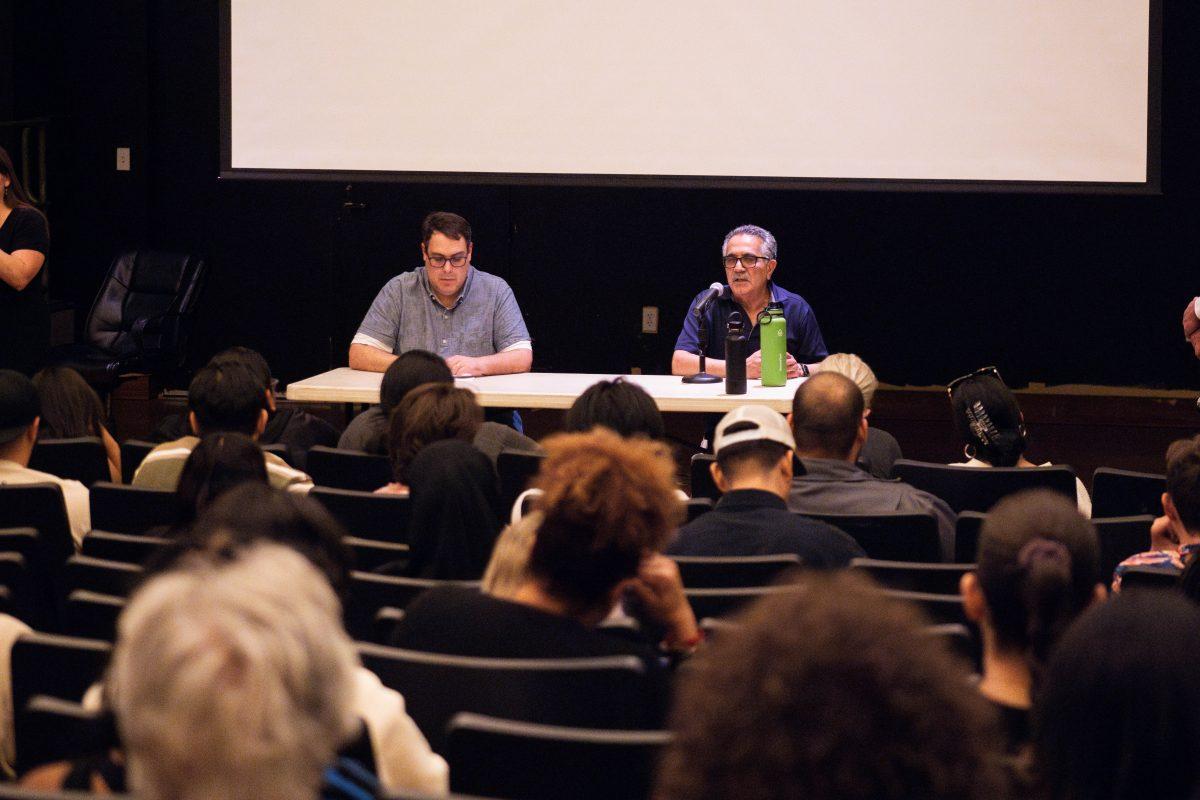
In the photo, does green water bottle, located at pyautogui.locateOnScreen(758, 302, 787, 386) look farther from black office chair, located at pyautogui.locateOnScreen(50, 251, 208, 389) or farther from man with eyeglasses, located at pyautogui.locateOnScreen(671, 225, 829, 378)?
black office chair, located at pyautogui.locateOnScreen(50, 251, 208, 389)

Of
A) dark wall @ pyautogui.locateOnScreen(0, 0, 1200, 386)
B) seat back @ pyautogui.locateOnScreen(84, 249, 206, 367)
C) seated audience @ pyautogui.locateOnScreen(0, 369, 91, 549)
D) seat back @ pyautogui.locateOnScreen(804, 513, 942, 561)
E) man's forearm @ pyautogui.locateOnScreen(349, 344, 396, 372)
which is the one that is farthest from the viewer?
dark wall @ pyautogui.locateOnScreen(0, 0, 1200, 386)

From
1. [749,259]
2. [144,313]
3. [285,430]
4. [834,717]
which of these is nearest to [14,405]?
[285,430]

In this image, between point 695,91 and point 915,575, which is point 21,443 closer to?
point 915,575

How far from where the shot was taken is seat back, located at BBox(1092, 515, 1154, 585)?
3.54m

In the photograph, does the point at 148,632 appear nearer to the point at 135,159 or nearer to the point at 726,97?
the point at 726,97

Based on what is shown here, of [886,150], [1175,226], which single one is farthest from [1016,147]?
[1175,226]

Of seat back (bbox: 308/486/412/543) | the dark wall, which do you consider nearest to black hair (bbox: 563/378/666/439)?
seat back (bbox: 308/486/412/543)

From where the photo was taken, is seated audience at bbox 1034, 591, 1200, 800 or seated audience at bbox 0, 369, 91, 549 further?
seated audience at bbox 0, 369, 91, 549

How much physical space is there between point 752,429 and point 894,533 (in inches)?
17.7

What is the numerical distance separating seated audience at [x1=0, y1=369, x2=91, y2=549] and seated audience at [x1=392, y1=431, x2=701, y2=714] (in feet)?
5.42

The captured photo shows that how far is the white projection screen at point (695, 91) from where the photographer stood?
23.3 ft

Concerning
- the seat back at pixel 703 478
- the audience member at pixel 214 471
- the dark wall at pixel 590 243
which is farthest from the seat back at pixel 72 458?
the dark wall at pixel 590 243

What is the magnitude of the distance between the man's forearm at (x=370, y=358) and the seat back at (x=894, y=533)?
2751mm

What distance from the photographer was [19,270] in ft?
17.3
